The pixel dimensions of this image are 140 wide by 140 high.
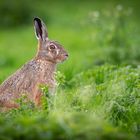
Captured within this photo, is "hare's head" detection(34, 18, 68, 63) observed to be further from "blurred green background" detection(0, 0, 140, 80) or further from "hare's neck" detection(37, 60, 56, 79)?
"blurred green background" detection(0, 0, 140, 80)

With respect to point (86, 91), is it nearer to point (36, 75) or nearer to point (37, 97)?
point (37, 97)

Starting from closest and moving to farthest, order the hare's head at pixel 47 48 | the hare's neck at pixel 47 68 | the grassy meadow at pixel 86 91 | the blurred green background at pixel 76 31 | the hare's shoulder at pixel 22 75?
the grassy meadow at pixel 86 91
the hare's shoulder at pixel 22 75
the hare's neck at pixel 47 68
the hare's head at pixel 47 48
the blurred green background at pixel 76 31

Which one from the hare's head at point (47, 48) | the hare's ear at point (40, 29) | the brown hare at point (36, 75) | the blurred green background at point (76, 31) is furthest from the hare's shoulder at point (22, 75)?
the blurred green background at point (76, 31)

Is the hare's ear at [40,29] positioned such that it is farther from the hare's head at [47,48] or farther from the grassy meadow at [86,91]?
the grassy meadow at [86,91]

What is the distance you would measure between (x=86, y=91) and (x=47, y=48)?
156cm

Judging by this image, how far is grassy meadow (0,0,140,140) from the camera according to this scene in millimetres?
6969

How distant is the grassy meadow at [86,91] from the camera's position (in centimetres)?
697

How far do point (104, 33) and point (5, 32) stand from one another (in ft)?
29.2

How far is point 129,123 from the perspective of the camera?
8.42 metres

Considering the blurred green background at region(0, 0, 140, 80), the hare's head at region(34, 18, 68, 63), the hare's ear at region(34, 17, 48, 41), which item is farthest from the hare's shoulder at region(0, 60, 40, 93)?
the blurred green background at region(0, 0, 140, 80)

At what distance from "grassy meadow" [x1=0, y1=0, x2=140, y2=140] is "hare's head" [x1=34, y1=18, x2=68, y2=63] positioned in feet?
1.41

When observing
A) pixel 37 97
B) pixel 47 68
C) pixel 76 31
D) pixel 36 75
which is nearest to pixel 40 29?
pixel 47 68

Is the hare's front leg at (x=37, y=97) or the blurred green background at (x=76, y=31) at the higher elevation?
the blurred green background at (x=76, y=31)

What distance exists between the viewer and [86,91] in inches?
361
